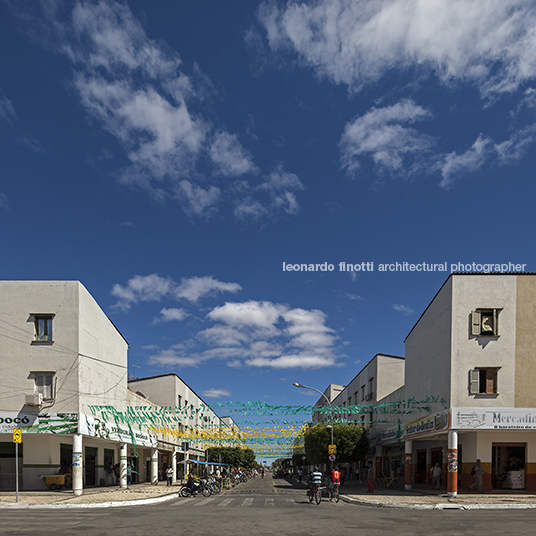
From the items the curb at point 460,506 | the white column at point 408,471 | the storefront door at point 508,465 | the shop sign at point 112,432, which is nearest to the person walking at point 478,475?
the storefront door at point 508,465

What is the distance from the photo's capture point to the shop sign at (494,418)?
23781mm

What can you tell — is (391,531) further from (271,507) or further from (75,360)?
(75,360)

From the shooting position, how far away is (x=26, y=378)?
2572 centimetres

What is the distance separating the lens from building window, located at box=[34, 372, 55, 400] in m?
25.6

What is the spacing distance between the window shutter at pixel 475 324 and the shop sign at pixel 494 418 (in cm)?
366

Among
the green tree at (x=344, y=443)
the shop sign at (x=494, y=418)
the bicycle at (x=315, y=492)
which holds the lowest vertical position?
the green tree at (x=344, y=443)

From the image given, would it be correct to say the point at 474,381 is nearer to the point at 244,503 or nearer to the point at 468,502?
the point at 468,502

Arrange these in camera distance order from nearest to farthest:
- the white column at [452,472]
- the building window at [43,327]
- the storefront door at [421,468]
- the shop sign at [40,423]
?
the white column at [452,472] < the shop sign at [40,423] < the building window at [43,327] < the storefront door at [421,468]

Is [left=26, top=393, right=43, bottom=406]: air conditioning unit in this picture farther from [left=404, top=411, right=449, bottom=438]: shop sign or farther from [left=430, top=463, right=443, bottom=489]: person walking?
[left=430, top=463, right=443, bottom=489]: person walking

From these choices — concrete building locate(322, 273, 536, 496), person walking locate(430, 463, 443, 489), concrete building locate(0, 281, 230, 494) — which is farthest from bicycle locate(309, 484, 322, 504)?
concrete building locate(0, 281, 230, 494)

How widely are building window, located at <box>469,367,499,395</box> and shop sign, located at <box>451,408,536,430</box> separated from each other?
2.79 feet

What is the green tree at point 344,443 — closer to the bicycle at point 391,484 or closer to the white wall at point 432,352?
the bicycle at point 391,484

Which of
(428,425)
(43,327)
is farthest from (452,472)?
(43,327)

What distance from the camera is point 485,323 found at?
82.3 ft
